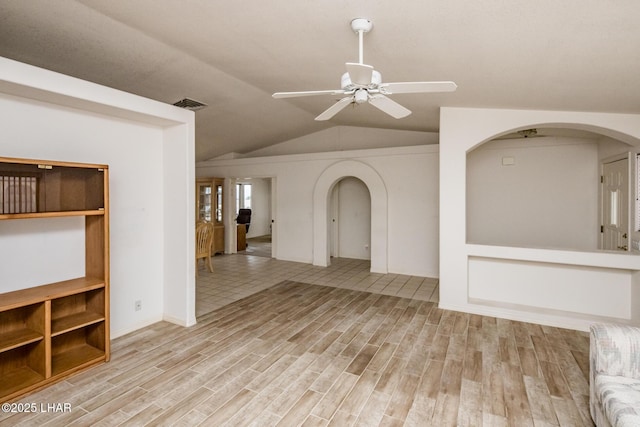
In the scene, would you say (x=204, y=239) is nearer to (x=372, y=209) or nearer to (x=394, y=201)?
(x=372, y=209)

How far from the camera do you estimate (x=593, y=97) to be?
307 cm

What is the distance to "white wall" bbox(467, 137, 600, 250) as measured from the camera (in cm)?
526

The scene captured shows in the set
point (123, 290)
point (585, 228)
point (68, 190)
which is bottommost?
point (123, 290)

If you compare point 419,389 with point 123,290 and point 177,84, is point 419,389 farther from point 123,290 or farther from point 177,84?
point 177,84

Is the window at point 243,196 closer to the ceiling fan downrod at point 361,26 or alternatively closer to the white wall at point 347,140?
the white wall at point 347,140

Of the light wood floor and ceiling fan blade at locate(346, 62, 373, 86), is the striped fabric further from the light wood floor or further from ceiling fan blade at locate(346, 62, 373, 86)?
ceiling fan blade at locate(346, 62, 373, 86)

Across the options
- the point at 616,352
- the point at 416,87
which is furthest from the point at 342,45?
the point at 616,352

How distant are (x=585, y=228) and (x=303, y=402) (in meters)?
5.49

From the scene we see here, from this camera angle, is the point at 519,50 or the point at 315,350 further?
the point at 315,350

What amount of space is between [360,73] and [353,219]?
6024mm

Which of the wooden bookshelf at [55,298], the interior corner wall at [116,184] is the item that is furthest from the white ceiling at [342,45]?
the wooden bookshelf at [55,298]

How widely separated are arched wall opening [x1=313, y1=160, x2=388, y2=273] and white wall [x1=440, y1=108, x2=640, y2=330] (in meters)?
2.09

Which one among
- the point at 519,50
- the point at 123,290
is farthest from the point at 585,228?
the point at 123,290

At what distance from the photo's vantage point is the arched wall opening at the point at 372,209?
648 cm
